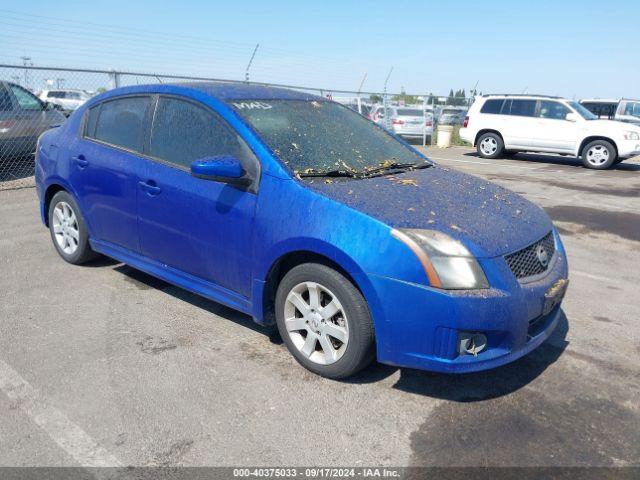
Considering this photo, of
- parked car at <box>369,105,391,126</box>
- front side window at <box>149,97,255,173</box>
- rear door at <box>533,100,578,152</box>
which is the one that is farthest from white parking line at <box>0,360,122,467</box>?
parked car at <box>369,105,391,126</box>

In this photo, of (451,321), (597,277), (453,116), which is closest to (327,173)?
(451,321)

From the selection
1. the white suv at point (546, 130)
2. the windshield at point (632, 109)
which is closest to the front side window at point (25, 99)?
the white suv at point (546, 130)

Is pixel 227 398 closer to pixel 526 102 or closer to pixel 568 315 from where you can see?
pixel 568 315

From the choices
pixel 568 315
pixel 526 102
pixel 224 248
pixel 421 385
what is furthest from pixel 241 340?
pixel 526 102

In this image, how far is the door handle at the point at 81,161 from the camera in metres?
4.52

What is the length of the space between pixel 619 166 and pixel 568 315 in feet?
39.2

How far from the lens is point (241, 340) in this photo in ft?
12.1

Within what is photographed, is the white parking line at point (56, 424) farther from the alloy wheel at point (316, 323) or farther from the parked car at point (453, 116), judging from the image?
the parked car at point (453, 116)

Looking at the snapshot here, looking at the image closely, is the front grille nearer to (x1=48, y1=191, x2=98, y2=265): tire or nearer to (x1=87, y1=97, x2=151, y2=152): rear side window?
(x1=87, y1=97, x2=151, y2=152): rear side window

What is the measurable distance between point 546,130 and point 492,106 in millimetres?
1736

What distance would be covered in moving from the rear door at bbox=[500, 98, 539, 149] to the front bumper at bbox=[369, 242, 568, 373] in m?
12.6

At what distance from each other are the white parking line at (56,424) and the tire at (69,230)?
1810 mm

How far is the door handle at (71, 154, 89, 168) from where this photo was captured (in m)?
4.52

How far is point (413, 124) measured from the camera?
1995 centimetres
